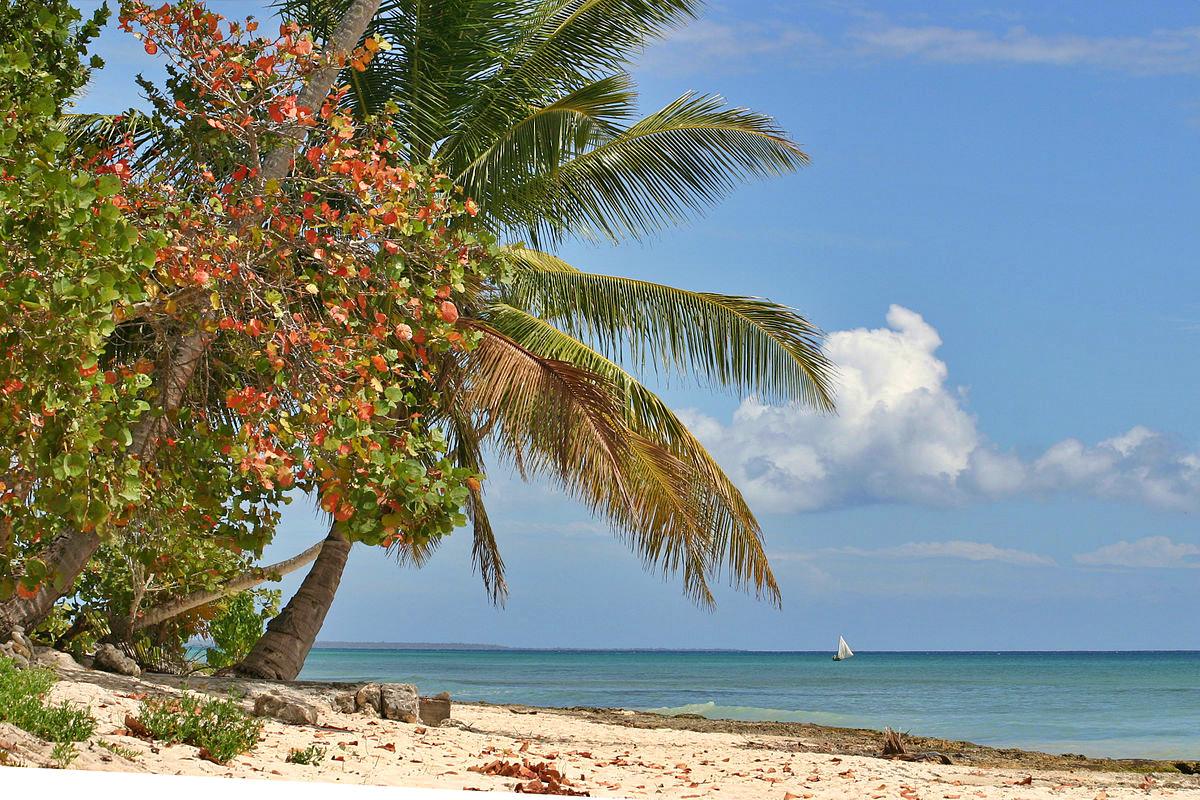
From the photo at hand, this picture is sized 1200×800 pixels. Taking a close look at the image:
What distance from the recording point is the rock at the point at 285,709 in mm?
6359

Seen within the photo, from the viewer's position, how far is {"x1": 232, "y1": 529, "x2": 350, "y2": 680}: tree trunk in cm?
873

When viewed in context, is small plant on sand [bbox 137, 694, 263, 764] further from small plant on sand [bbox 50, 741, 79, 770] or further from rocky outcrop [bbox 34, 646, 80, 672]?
rocky outcrop [bbox 34, 646, 80, 672]

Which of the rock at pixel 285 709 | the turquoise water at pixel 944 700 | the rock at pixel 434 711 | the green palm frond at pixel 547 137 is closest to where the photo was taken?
the rock at pixel 285 709

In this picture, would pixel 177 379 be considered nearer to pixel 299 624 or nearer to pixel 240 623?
pixel 299 624

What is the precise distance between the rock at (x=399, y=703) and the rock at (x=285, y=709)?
1.00m

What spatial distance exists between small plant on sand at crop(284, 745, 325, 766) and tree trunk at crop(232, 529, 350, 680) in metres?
3.84

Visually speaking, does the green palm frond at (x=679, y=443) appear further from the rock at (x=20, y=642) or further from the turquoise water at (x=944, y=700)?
the turquoise water at (x=944, y=700)

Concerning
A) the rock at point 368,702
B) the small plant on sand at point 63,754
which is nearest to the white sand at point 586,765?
the small plant on sand at point 63,754

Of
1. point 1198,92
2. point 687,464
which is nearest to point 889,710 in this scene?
point 687,464

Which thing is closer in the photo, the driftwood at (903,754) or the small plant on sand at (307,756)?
the small plant on sand at (307,756)

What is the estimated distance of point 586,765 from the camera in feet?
22.6

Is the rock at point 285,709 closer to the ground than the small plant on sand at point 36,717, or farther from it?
closer to the ground

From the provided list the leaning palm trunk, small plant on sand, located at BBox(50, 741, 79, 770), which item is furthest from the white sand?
the leaning palm trunk

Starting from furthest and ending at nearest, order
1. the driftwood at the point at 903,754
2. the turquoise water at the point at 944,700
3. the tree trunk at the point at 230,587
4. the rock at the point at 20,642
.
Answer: the turquoise water at the point at 944,700 < the tree trunk at the point at 230,587 < the driftwood at the point at 903,754 < the rock at the point at 20,642
